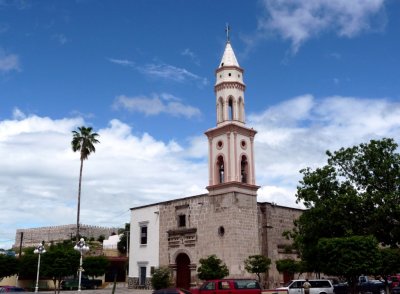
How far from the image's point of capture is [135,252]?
42781 millimetres

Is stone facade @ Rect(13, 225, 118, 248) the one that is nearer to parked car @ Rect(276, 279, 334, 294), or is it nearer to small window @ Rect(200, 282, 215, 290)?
parked car @ Rect(276, 279, 334, 294)

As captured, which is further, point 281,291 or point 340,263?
point 281,291

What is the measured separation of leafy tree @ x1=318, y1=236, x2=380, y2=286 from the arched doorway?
15.4 m

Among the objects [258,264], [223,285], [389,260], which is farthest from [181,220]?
[389,260]

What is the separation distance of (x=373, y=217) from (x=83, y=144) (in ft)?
101

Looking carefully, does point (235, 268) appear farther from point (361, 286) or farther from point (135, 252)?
point (135, 252)

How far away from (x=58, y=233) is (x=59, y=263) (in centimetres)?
4916

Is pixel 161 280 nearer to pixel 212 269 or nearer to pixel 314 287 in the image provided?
pixel 212 269

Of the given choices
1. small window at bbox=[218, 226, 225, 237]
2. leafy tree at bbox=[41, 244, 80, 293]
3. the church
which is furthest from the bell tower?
leafy tree at bbox=[41, 244, 80, 293]

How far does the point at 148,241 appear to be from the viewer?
41.7m

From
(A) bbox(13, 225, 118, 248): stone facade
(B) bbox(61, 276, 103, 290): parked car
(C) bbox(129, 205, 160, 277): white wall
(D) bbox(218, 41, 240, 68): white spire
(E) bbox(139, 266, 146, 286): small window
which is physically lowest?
(B) bbox(61, 276, 103, 290): parked car

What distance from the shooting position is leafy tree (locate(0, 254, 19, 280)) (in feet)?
144

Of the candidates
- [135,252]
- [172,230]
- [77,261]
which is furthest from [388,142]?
[77,261]

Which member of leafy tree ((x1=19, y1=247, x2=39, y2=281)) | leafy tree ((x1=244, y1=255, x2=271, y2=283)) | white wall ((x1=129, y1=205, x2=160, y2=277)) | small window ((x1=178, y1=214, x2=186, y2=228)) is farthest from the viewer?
leafy tree ((x1=19, y1=247, x2=39, y2=281))
